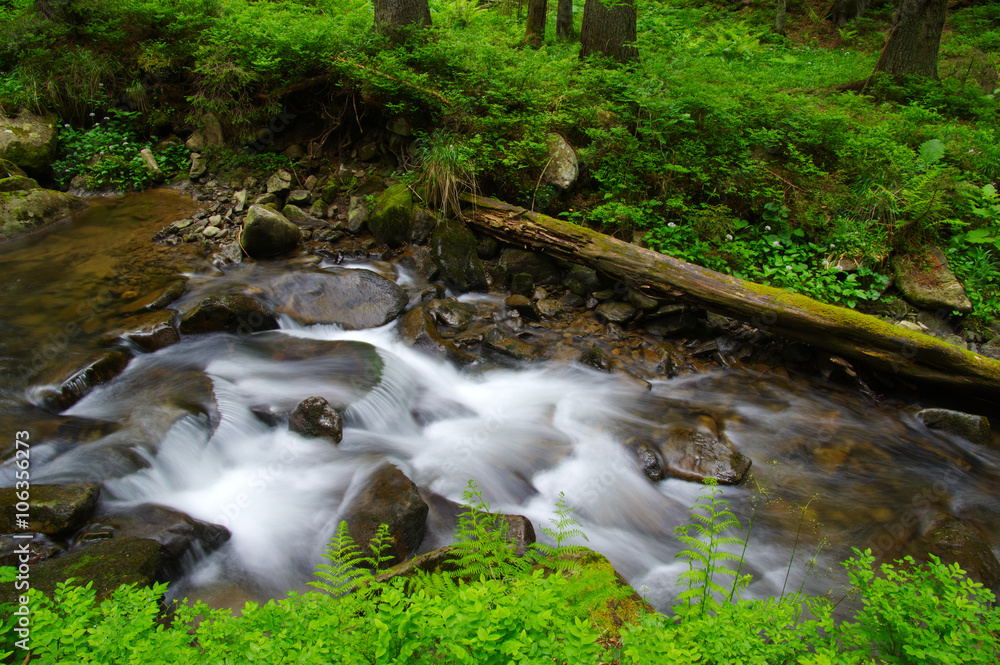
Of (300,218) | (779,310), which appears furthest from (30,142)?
(779,310)

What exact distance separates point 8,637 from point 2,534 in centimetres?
182

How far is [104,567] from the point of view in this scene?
309 centimetres

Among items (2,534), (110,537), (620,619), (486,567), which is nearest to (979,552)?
(620,619)

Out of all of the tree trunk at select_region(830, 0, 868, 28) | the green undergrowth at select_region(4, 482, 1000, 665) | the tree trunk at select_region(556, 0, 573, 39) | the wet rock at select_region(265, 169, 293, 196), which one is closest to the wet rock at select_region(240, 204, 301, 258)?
the wet rock at select_region(265, 169, 293, 196)

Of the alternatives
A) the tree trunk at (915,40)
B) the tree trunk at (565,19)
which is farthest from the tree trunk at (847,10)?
the tree trunk at (565,19)

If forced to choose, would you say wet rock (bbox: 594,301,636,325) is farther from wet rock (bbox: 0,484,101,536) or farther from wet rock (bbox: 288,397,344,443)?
wet rock (bbox: 0,484,101,536)

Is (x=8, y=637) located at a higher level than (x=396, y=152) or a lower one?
lower

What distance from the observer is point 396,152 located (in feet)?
29.9

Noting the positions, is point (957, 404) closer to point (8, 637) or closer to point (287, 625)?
point (287, 625)

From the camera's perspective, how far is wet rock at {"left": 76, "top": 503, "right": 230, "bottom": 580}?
3.55 metres

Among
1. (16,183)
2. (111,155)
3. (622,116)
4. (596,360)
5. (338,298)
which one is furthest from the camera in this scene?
(111,155)

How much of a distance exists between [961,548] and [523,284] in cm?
540

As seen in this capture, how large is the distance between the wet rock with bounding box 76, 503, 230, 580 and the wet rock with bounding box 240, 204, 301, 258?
4.76 metres

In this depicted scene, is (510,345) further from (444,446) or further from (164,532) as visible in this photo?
(164,532)
